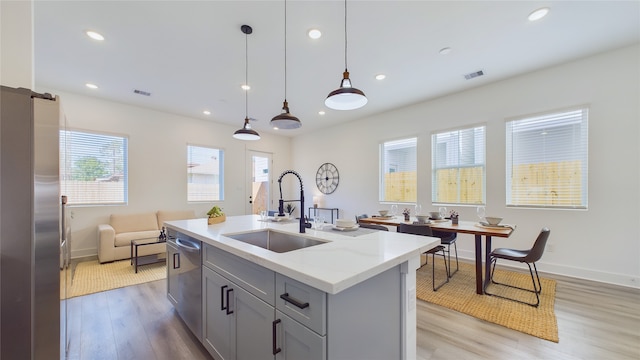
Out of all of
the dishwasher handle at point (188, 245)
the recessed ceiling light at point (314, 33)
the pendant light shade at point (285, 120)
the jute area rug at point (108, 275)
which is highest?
the recessed ceiling light at point (314, 33)

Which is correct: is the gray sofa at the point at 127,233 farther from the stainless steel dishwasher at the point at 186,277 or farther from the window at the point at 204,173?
the stainless steel dishwasher at the point at 186,277

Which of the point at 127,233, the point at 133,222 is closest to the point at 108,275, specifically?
the point at 127,233

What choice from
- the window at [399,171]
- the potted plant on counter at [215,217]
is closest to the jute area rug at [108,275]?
the potted plant on counter at [215,217]

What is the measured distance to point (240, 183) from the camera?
6.43m

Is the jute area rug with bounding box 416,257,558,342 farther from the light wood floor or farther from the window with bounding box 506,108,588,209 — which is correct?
the window with bounding box 506,108,588,209

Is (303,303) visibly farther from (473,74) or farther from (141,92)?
(141,92)

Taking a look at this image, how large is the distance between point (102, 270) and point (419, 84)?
571cm

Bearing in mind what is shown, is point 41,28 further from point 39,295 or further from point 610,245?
point 610,245

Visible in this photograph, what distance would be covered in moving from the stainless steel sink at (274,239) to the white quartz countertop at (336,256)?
10 cm

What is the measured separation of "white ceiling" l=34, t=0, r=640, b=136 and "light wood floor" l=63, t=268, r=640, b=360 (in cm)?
290

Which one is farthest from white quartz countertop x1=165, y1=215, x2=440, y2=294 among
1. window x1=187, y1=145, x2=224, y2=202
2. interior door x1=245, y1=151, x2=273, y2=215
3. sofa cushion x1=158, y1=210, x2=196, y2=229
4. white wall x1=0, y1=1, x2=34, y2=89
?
interior door x1=245, y1=151, x2=273, y2=215

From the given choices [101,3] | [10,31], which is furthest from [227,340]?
[101,3]

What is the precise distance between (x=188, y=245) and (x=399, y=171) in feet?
13.9

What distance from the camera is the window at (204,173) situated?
5672mm
